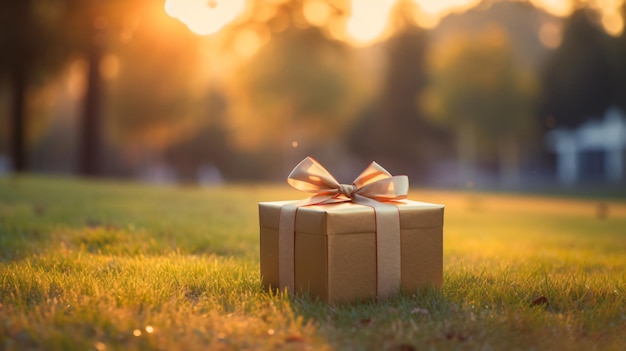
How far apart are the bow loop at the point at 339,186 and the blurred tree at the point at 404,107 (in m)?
47.3

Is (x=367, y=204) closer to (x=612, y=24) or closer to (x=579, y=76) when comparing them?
(x=612, y=24)

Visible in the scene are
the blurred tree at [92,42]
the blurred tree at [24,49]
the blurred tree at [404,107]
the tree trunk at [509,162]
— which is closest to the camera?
the blurred tree at [92,42]

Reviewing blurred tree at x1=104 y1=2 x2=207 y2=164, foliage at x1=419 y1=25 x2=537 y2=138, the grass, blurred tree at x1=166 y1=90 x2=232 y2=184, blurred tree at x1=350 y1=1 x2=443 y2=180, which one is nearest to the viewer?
the grass

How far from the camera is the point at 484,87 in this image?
41531mm

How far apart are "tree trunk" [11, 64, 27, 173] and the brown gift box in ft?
61.2

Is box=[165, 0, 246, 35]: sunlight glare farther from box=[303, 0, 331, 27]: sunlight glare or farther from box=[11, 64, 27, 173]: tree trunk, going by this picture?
box=[11, 64, 27, 173]: tree trunk

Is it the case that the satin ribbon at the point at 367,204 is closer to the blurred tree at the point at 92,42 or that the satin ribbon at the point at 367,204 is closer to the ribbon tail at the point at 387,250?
the ribbon tail at the point at 387,250

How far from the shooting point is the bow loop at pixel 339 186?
4.23 metres

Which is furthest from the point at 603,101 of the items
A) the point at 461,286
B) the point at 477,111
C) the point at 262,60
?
the point at 461,286

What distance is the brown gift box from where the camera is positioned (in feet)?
12.5

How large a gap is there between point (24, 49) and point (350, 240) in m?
19.1

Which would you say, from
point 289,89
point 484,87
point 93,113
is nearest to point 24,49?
point 93,113

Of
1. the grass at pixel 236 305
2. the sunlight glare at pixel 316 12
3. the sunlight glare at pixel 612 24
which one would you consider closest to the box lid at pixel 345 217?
the grass at pixel 236 305

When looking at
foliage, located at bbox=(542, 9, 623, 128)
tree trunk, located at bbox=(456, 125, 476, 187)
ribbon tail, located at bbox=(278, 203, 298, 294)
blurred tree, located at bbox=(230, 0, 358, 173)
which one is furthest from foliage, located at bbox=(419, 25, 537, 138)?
ribbon tail, located at bbox=(278, 203, 298, 294)
